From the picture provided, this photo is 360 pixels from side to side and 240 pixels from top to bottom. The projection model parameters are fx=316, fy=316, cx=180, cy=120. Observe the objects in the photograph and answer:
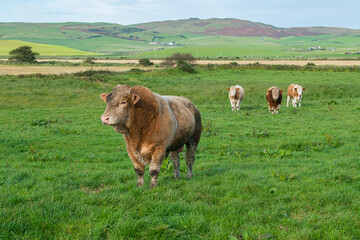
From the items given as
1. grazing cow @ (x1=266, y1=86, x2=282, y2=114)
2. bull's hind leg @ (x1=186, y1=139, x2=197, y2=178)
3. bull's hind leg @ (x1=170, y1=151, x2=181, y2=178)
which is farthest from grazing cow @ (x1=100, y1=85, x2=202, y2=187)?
grazing cow @ (x1=266, y1=86, x2=282, y2=114)

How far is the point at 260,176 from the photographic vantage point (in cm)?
780

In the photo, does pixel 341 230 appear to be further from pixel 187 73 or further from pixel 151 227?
pixel 187 73

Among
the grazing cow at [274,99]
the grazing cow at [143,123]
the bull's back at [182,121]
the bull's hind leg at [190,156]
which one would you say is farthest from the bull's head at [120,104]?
the grazing cow at [274,99]

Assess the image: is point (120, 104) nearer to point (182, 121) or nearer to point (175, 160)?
point (182, 121)

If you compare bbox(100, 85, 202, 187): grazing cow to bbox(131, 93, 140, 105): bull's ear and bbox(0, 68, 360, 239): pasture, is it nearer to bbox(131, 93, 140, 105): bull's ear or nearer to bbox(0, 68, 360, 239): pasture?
bbox(131, 93, 140, 105): bull's ear

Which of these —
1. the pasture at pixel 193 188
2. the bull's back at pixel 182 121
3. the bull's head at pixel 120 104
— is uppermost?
the bull's head at pixel 120 104

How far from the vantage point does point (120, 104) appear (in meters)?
6.07

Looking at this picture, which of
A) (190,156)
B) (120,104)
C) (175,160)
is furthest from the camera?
(190,156)

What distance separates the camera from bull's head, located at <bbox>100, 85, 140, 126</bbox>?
5.97 meters

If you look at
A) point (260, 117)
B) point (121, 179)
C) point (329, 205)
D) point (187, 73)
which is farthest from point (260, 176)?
point (187, 73)

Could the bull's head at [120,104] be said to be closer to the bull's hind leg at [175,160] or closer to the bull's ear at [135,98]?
the bull's ear at [135,98]

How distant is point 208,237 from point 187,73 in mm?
52482

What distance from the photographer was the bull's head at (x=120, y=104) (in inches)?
235

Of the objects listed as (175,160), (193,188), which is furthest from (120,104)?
(175,160)
